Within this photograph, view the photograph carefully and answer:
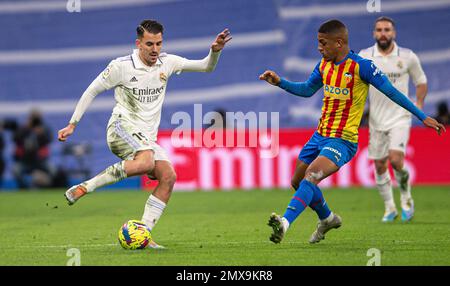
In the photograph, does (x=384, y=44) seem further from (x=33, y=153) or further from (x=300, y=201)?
(x=33, y=153)

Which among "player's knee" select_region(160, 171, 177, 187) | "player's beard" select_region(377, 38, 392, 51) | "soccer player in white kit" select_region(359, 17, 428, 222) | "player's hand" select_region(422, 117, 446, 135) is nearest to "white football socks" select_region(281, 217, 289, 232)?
"player's knee" select_region(160, 171, 177, 187)

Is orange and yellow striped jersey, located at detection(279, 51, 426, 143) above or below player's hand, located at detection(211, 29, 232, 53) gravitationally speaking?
below

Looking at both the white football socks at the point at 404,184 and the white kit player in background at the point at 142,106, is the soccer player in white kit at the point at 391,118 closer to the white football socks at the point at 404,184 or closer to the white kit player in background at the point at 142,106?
the white football socks at the point at 404,184

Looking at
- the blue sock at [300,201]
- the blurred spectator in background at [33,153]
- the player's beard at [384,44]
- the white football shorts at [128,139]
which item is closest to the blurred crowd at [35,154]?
the blurred spectator in background at [33,153]

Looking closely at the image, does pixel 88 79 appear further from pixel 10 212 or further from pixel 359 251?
pixel 359 251

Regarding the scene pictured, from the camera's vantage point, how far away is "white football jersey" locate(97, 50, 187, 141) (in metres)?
9.20

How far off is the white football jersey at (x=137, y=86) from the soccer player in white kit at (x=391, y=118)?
12.6ft

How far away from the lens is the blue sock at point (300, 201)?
8570mm

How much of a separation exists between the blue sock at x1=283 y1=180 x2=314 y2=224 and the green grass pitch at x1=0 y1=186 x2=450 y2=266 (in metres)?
0.36

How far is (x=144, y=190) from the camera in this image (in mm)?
19469

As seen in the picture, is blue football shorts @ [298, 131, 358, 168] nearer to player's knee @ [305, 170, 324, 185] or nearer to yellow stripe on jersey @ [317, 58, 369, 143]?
yellow stripe on jersey @ [317, 58, 369, 143]

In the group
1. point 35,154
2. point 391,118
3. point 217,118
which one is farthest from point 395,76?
point 35,154

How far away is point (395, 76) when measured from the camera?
12.1 metres
